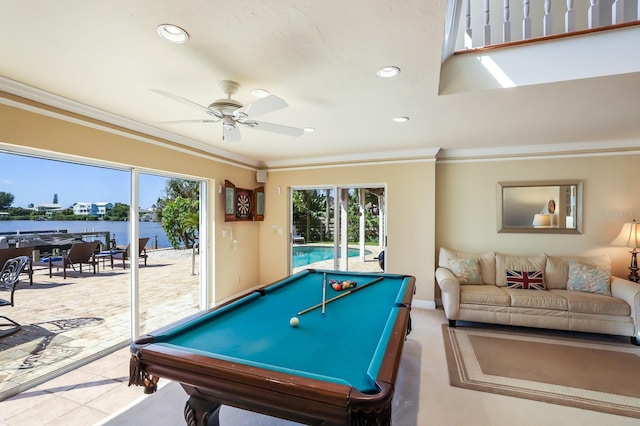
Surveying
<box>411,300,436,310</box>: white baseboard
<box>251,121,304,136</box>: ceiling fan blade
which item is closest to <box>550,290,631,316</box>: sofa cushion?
<box>411,300,436,310</box>: white baseboard

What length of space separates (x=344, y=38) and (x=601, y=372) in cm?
364

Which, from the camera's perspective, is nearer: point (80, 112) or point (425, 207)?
point (80, 112)

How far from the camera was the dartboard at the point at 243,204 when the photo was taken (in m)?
5.00

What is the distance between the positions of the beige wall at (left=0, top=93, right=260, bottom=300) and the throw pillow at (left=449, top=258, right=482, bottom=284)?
11.2ft

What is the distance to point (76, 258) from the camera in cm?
307

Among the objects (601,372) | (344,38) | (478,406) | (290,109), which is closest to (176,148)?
(290,109)

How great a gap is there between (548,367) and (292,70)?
11.5 feet

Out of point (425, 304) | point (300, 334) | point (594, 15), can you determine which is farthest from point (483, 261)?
point (300, 334)

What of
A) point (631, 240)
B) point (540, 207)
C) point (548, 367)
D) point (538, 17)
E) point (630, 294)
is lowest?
point (548, 367)

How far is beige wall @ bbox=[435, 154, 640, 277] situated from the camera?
409cm

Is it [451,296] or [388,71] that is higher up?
[388,71]

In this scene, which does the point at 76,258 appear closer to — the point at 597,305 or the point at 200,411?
the point at 200,411

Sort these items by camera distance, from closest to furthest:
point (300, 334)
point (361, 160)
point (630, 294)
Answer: point (300, 334) < point (630, 294) < point (361, 160)

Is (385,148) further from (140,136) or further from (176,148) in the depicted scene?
(140,136)
